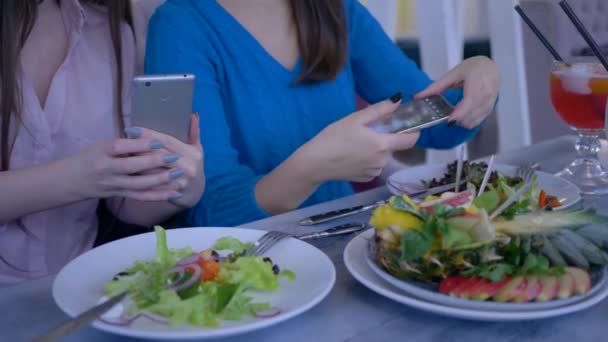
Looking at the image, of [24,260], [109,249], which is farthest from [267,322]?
[24,260]

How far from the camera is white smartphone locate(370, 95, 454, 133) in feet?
3.31

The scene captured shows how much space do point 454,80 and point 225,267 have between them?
693 mm

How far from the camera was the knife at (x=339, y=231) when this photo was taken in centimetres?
87

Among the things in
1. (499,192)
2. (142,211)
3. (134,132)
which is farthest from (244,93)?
(499,192)

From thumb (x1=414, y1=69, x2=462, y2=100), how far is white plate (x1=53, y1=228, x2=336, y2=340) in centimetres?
45

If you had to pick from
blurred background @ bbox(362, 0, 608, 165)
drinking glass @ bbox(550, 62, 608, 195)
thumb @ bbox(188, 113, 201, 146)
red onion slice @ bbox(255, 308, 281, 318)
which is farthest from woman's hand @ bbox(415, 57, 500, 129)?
blurred background @ bbox(362, 0, 608, 165)

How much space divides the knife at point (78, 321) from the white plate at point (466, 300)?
0.25 meters

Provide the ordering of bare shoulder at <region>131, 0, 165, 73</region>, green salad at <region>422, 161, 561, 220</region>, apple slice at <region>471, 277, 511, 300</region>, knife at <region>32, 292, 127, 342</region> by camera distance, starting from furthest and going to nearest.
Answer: bare shoulder at <region>131, 0, 165, 73</region>, green salad at <region>422, 161, 561, 220</region>, apple slice at <region>471, 277, 511, 300</region>, knife at <region>32, 292, 127, 342</region>

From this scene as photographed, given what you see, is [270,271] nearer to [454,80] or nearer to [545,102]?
[454,80]

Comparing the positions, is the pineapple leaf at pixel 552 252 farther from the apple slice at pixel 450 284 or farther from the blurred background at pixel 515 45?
the blurred background at pixel 515 45

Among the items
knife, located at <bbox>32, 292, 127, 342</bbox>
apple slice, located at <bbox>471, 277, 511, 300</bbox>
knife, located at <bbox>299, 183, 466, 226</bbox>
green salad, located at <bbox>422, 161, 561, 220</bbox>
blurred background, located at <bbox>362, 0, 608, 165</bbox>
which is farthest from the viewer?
blurred background, located at <bbox>362, 0, 608, 165</bbox>

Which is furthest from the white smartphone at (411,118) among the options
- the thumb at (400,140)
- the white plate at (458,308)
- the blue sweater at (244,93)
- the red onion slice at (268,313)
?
the red onion slice at (268,313)

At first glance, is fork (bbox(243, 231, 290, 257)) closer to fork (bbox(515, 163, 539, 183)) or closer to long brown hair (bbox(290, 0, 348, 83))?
fork (bbox(515, 163, 539, 183))

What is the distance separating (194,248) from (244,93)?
57 centimetres
